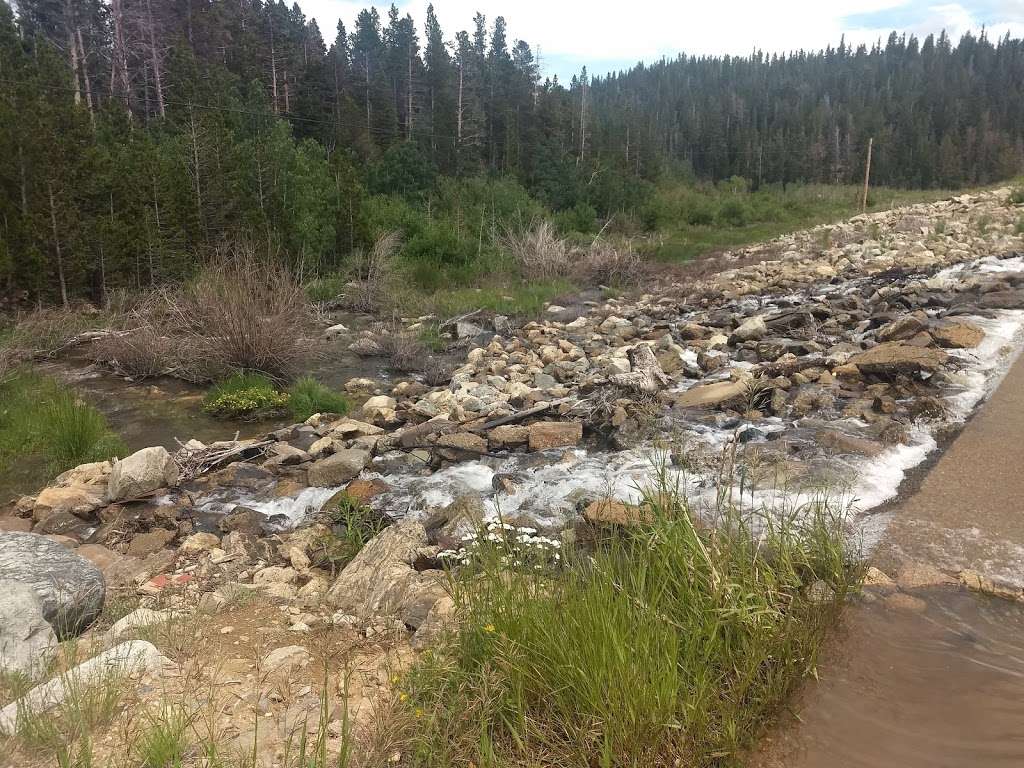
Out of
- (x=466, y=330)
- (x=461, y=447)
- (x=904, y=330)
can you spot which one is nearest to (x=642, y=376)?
(x=461, y=447)

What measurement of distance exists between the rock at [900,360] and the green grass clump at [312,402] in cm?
624

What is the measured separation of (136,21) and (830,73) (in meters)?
108

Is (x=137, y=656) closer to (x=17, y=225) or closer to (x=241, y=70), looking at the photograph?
(x=17, y=225)

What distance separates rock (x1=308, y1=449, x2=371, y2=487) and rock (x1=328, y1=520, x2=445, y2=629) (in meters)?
2.15

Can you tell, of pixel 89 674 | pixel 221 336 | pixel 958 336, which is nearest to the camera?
pixel 89 674

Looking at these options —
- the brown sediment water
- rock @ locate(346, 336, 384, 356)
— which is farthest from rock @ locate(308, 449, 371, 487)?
rock @ locate(346, 336, 384, 356)

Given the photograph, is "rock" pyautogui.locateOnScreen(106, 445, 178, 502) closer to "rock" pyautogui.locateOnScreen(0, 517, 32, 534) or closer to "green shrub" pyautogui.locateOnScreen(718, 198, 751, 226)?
"rock" pyautogui.locateOnScreen(0, 517, 32, 534)

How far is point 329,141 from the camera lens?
3419 centimetres

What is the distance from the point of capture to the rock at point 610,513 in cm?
417

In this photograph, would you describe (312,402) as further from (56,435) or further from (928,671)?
(928,671)

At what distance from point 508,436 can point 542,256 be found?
1312cm

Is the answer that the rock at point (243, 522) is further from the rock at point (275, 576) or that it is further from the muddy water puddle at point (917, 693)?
the muddy water puddle at point (917, 693)

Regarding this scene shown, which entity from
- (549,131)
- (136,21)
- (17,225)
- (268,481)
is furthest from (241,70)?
(268,481)

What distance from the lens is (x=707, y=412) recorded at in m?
7.18
